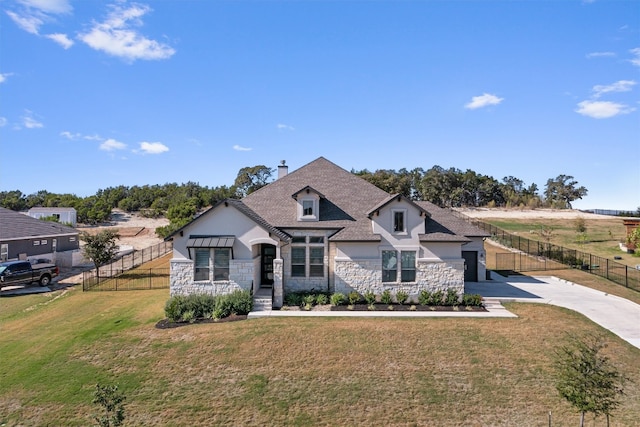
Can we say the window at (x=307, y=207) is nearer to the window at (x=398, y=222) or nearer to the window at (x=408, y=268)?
the window at (x=398, y=222)

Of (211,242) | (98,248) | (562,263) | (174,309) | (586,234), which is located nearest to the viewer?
(174,309)

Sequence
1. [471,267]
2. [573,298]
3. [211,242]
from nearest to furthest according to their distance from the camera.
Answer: [211,242] < [573,298] < [471,267]

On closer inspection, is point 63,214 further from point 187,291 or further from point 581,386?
point 581,386

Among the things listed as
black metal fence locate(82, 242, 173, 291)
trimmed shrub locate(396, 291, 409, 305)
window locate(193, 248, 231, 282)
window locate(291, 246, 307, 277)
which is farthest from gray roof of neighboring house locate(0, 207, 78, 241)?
trimmed shrub locate(396, 291, 409, 305)

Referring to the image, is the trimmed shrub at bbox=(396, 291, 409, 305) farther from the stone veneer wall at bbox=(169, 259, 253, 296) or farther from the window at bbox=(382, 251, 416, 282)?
the stone veneer wall at bbox=(169, 259, 253, 296)

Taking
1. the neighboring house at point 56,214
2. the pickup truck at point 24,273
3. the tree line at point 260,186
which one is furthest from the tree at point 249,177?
the pickup truck at point 24,273

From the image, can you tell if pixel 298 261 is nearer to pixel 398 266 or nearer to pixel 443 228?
pixel 398 266

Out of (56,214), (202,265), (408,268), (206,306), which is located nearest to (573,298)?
(408,268)
